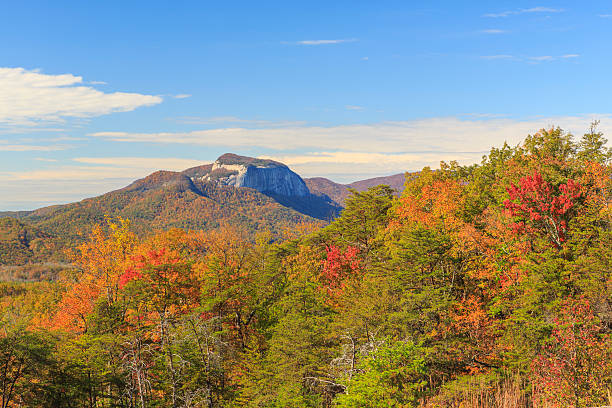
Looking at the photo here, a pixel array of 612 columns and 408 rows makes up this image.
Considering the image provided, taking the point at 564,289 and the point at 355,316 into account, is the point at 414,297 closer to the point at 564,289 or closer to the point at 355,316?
the point at 355,316

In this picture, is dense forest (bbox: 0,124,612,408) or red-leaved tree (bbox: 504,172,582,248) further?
red-leaved tree (bbox: 504,172,582,248)

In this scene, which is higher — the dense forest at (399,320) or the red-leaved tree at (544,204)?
the red-leaved tree at (544,204)

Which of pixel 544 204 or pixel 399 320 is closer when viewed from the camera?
pixel 399 320

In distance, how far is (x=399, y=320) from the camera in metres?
24.6

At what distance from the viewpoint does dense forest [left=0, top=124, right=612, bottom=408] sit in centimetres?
2019

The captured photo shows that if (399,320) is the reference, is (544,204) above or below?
above

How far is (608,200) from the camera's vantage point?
88.4 feet

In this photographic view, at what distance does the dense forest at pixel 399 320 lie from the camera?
20.2m

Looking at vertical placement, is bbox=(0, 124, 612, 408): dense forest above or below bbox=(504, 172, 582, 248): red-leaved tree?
below

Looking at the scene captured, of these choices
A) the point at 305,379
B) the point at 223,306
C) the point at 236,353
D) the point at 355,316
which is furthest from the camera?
the point at 223,306

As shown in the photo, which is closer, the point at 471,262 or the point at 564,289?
the point at 564,289

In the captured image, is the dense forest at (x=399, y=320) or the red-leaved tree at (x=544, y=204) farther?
the red-leaved tree at (x=544, y=204)

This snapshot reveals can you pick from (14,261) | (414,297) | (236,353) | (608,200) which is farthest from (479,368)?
(14,261)

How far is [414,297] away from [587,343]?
11493mm
